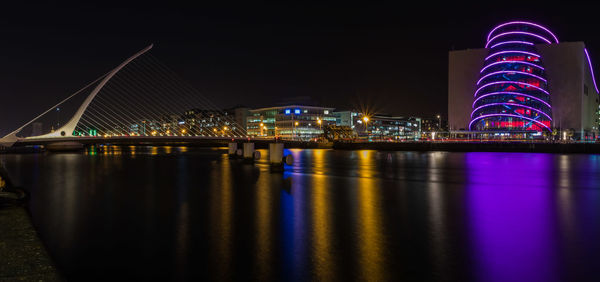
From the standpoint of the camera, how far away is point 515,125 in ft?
236

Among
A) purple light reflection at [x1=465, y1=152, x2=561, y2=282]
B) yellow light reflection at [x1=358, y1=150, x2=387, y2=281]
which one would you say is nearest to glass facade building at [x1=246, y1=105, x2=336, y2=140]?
purple light reflection at [x1=465, y1=152, x2=561, y2=282]

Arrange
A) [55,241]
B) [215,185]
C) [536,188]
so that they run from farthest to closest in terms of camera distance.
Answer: [215,185]
[536,188]
[55,241]

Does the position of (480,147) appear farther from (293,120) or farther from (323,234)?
(293,120)

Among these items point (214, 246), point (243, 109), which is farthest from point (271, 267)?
point (243, 109)

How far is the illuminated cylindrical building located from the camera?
235ft

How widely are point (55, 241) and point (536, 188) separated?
56.4ft

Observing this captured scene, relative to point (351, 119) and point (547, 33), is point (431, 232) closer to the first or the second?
point (547, 33)

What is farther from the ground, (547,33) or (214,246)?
(547,33)

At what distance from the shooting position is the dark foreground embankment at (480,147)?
168ft

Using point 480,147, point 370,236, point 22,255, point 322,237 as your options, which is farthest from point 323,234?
point 480,147

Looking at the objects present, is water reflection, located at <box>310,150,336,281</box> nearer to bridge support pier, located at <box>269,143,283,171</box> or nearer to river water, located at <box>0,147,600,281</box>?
river water, located at <box>0,147,600,281</box>

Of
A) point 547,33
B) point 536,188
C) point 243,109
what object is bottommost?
point 536,188

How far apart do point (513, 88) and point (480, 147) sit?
20.5 metres

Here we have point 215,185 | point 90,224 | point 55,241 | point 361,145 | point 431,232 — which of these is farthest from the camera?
point 361,145
